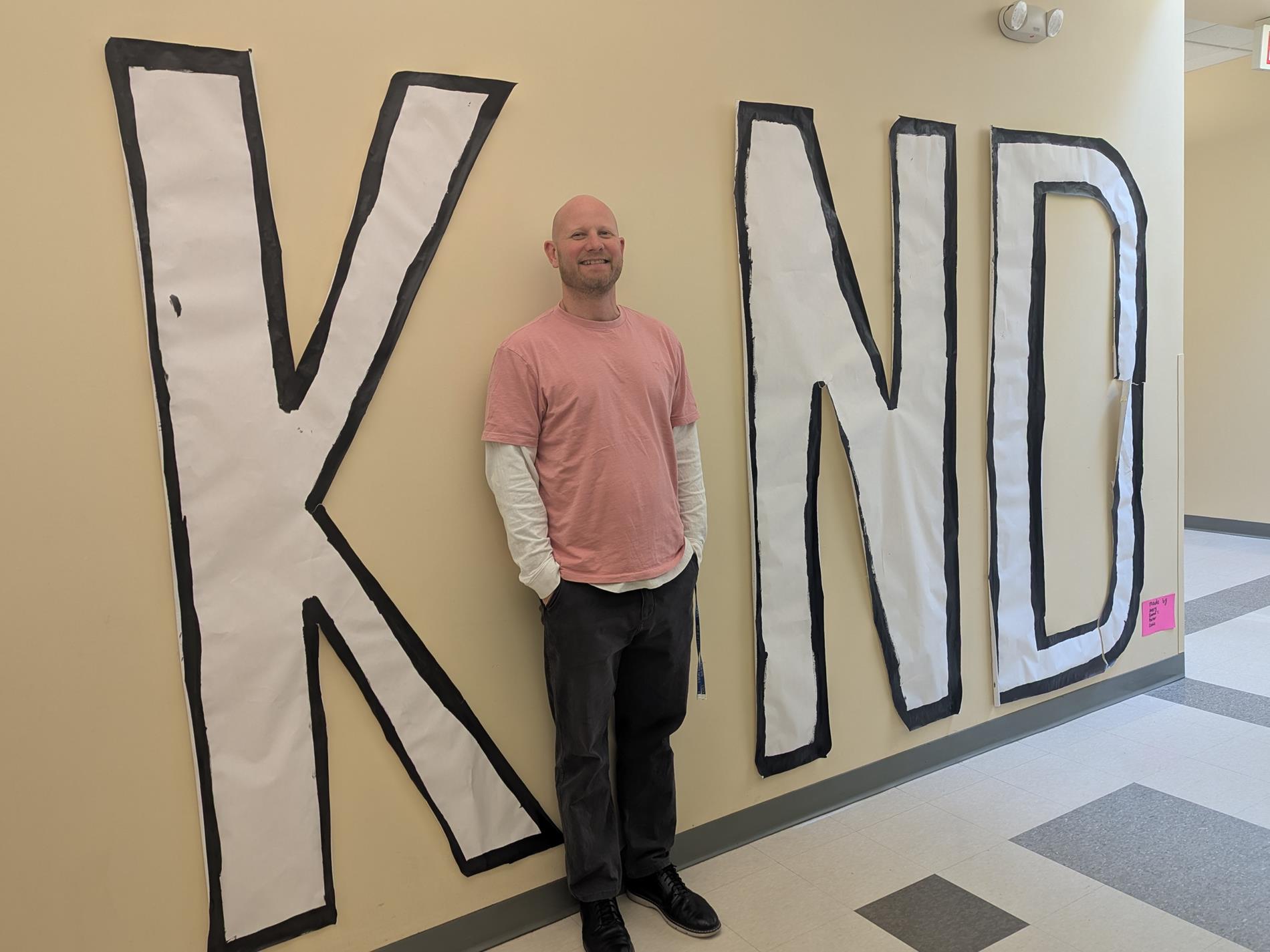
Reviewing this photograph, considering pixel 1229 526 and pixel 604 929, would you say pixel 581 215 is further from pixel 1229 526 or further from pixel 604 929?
pixel 1229 526

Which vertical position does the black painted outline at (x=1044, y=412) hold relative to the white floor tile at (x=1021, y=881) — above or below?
above

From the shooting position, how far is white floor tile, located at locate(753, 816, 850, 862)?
95.3 inches

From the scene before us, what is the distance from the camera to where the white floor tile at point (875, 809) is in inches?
101

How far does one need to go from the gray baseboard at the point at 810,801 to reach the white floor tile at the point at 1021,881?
16.7 inches

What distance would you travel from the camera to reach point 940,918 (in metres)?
2.08

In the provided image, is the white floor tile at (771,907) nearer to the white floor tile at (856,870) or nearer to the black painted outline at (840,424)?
the white floor tile at (856,870)

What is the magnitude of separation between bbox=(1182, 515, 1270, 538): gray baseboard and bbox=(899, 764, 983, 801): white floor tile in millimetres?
4185

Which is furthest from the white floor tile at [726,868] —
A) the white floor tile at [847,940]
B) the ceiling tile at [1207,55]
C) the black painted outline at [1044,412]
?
the ceiling tile at [1207,55]

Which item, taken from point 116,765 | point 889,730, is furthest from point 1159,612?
point 116,765

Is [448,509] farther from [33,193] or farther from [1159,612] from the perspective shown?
[1159,612]

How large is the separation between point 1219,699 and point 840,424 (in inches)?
75.5

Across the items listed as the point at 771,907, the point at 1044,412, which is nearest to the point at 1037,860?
the point at 771,907

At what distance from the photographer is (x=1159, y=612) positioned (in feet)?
11.3

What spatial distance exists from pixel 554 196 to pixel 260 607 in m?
1.09
